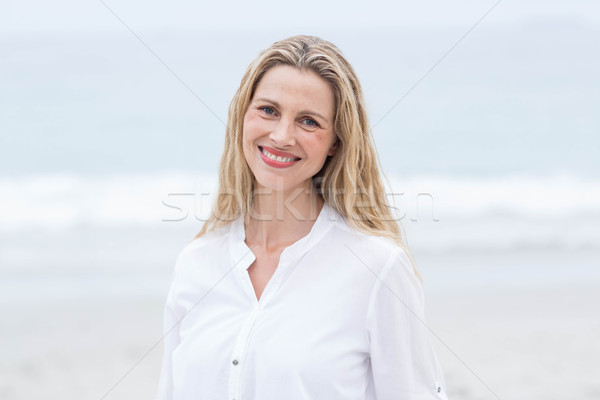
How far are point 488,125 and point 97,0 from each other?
10965 millimetres

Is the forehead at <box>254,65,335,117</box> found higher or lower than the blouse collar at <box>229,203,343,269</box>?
higher

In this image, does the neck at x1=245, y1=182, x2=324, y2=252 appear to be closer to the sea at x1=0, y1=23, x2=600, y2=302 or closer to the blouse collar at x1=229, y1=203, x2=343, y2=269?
the blouse collar at x1=229, y1=203, x2=343, y2=269

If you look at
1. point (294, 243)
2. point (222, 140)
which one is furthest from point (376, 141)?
point (294, 243)

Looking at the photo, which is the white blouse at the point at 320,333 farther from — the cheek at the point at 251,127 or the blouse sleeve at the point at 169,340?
the cheek at the point at 251,127

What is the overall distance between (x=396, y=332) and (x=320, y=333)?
23 cm

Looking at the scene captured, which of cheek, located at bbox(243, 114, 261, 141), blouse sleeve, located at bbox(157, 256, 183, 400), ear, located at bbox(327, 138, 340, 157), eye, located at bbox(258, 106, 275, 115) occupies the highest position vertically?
eye, located at bbox(258, 106, 275, 115)

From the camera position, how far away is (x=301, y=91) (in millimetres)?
2285

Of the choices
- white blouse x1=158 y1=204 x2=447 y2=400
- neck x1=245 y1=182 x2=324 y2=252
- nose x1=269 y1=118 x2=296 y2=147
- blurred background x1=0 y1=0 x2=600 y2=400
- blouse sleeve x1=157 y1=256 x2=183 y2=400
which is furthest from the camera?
blurred background x1=0 y1=0 x2=600 y2=400

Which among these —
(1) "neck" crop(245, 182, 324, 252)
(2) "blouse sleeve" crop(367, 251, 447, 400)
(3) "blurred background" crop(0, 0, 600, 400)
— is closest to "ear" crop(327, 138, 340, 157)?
(1) "neck" crop(245, 182, 324, 252)

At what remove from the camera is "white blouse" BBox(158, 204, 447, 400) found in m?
2.15

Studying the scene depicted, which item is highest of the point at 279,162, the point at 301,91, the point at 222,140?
the point at 222,140

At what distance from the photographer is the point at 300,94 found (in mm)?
2283

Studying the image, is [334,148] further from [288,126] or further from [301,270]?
[301,270]

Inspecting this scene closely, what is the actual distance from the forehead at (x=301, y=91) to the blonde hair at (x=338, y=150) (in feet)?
0.07
